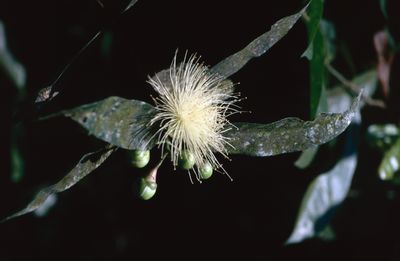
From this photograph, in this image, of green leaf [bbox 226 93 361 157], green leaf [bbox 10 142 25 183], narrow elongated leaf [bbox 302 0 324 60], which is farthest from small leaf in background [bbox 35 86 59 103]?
green leaf [bbox 10 142 25 183]

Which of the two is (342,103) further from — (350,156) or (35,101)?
(35,101)

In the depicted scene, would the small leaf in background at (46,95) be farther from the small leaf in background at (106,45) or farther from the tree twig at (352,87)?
the tree twig at (352,87)

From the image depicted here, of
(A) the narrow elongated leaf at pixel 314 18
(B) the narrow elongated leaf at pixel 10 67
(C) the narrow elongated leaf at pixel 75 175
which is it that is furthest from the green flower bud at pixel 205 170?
(B) the narrow elongated leaf at pixel 10 67

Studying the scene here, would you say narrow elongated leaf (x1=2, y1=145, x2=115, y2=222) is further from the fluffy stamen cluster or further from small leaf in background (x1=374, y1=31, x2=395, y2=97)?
small leaf in background (x1=374, y1=31, x2=395, y2=97)

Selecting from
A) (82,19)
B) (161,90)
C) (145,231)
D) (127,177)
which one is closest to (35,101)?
(161,90)

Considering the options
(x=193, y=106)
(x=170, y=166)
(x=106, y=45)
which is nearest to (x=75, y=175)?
(x=193, y=106)

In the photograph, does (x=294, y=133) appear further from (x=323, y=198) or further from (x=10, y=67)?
(x=10, y=67)
